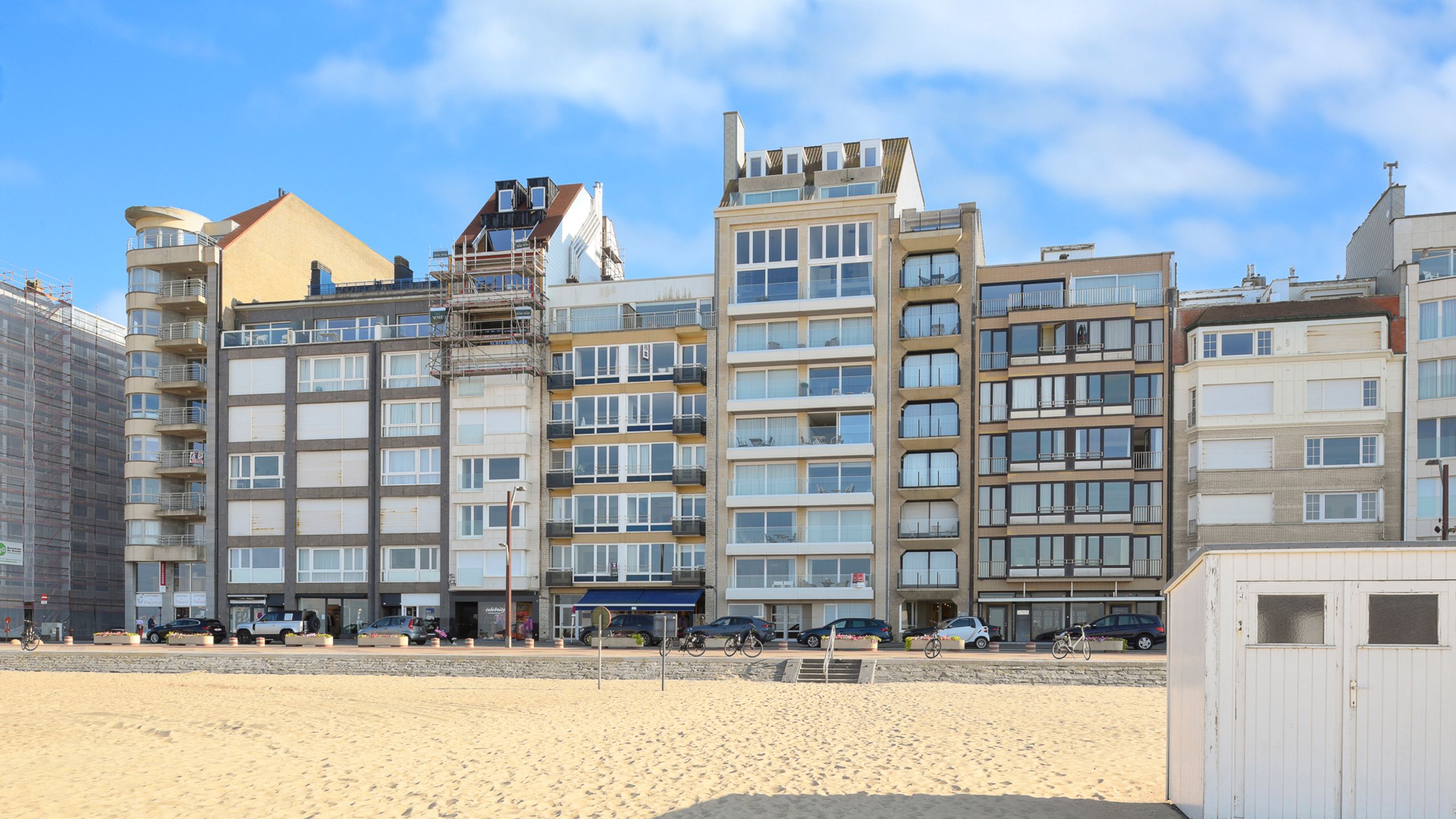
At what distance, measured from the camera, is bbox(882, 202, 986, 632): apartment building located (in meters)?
56.8

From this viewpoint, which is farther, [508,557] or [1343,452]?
[508,557]

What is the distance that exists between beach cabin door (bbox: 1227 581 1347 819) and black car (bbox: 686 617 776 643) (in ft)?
106

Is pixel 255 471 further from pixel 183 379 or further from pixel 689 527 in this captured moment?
pixel 689 527

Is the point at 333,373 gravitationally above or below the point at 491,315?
below

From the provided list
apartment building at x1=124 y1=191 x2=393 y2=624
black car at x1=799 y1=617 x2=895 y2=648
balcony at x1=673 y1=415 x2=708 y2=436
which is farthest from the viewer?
apartment building at x1=124 y1=191 x2=393 y2=624

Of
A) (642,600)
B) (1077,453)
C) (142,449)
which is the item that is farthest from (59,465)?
(1077,453)

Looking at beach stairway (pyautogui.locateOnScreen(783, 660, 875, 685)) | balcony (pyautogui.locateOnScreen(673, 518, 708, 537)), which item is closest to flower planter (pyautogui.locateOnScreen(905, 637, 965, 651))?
beach stairway (pyautogui.locateOnScreen(783, 660, 875, 685))

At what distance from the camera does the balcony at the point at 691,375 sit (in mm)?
59500

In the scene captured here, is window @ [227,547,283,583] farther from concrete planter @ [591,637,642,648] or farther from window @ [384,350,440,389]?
concrete planter @ [591,637,642,648]

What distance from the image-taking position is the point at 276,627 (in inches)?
2190

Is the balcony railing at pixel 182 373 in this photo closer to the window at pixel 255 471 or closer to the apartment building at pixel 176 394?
the apartment building at pixel 176 394

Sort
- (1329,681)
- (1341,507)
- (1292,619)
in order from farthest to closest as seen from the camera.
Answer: (1341,507) → (1292,619) → (1329,681)

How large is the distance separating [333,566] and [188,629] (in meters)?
8.58

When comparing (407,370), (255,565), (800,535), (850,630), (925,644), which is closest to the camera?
(925,644)
